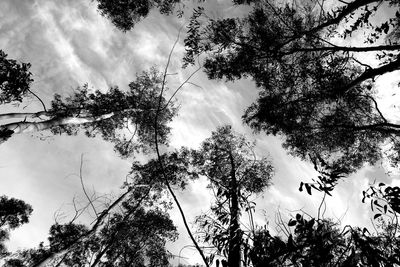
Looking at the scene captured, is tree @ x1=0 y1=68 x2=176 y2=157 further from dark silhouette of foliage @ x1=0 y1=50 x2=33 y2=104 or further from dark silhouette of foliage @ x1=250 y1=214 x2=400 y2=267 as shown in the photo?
dark silhouette of foliage @ x1=250 y1=214 x2=400 y2=267

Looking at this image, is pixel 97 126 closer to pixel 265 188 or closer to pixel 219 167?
pixel 219 167

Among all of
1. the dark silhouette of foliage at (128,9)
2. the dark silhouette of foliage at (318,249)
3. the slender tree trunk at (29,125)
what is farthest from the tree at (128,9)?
the dark silhouette of foliage at (318,249)

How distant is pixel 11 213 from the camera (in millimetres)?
17562

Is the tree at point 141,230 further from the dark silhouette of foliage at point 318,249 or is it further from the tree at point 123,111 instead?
the dark silhouette of foliage at point 318,249

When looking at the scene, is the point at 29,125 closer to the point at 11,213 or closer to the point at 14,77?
the point at 14,77

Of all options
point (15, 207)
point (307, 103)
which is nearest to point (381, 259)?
point (307, 103)

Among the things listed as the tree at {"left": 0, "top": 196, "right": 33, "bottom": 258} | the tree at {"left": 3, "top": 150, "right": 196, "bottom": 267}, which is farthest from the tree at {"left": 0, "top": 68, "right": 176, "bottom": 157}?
the tree at {"left": 0, "top": 196, "right": 33, "bottom": 258}

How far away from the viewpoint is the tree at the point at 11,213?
17.3 meters

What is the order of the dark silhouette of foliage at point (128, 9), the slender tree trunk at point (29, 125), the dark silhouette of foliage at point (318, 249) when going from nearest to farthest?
the dark silhouette of foliage at point (318, 249) < the slender tree trunk at point (29, 125) < the dark silhouette of foliage at point (128, 9)

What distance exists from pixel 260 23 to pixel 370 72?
4.65 metres

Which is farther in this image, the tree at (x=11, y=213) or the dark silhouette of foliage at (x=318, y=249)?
the tree at (x=11, y=213)

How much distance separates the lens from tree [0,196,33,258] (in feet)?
56.9

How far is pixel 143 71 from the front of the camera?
14.0 metres

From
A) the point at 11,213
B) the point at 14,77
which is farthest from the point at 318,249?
the point at 11,213
